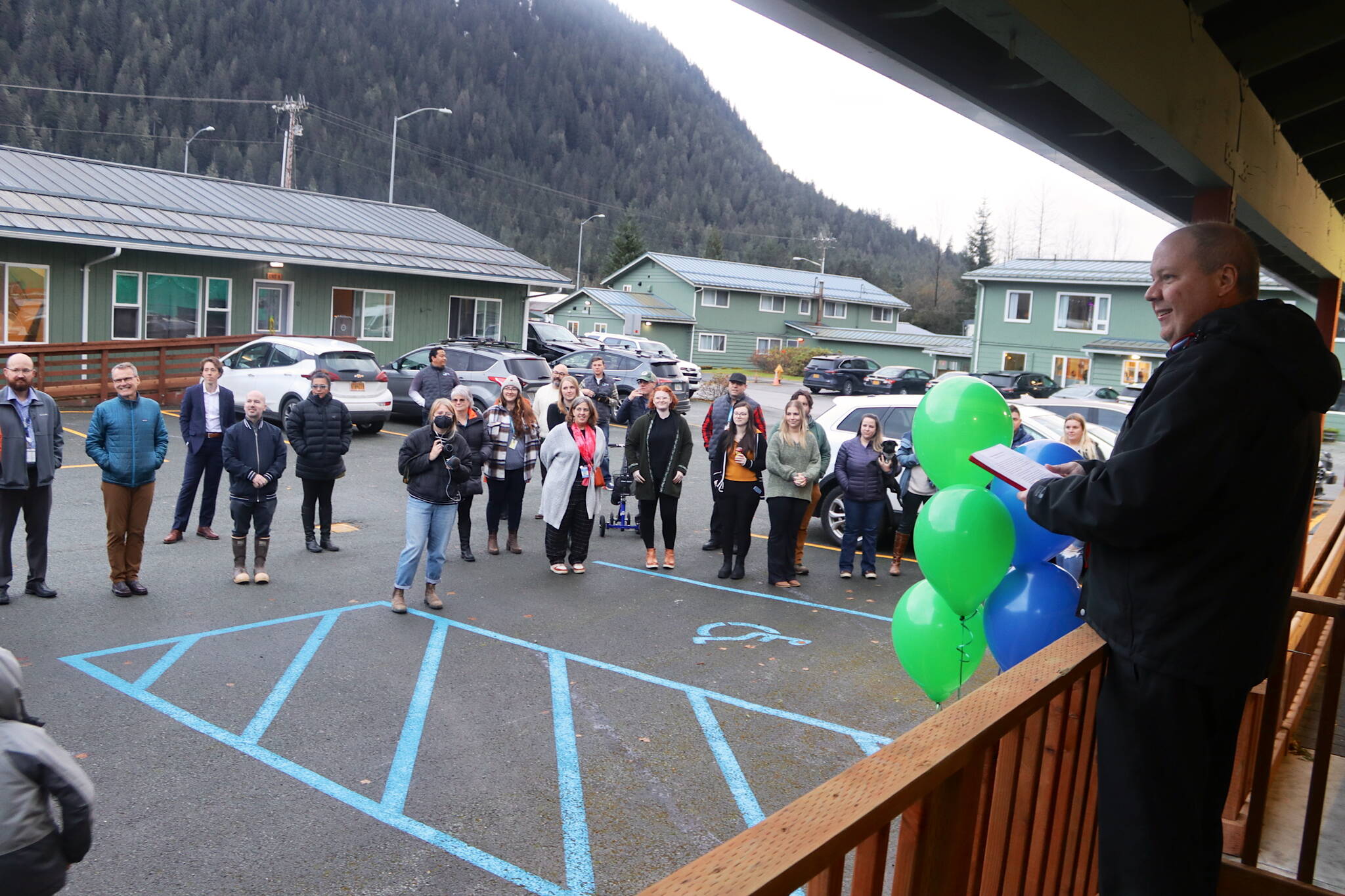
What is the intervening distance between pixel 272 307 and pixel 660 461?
60.9 feet

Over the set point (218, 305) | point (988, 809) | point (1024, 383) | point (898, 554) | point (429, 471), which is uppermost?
point (218, 305)

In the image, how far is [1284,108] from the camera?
5320mm

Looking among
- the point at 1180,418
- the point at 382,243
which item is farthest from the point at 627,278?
the point at 1180,418

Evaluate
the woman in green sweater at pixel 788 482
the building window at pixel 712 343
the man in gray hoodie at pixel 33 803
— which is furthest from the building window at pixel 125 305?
the building window at pixel 712 343

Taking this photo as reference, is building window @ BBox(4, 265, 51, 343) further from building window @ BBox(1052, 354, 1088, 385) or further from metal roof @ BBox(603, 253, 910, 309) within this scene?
metal roof @ BBox(603, 253, 910, 309)

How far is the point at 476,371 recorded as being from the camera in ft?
67.8

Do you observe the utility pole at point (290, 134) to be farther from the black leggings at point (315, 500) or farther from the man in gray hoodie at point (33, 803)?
the man in gray hoodie at point (33, 803)

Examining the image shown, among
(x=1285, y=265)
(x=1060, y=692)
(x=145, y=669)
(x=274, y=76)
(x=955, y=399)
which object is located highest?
(x=274, y=76)

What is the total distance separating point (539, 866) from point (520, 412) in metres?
6.71

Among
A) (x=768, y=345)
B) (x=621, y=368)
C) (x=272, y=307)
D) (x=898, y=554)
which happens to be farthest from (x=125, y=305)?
(x=768, y=345)

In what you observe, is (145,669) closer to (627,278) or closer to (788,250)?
(627,278)

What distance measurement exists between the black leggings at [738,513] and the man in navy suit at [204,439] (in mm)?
5393

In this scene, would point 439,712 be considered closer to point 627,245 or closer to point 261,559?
point 261,559

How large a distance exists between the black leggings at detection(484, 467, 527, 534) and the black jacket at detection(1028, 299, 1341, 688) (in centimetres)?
872
